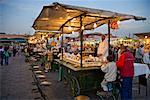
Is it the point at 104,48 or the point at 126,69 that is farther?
the point at 104,48

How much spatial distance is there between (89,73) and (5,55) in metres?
12.7

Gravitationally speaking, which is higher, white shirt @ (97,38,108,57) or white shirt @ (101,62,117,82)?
white shirt @ (97,38,108,57)

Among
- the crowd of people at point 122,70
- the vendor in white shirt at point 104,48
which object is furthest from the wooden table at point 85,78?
the vendor in white shirt at point 104,48

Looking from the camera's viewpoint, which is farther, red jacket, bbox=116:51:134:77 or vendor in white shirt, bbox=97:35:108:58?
vendor in white shirt, bbox=97:35:108:58

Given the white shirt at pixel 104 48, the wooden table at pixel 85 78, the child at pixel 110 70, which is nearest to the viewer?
the child at pixel 110 70

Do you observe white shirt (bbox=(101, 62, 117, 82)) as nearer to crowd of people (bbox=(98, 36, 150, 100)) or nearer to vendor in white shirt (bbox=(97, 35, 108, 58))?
crowd of people (bbox=(98, 36, 150, 100))

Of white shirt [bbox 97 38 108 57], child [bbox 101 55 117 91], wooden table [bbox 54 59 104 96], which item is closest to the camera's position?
child [bbox 101 55 117 91]

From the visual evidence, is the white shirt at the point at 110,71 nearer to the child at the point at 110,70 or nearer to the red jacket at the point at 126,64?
the child at the point at 110,70

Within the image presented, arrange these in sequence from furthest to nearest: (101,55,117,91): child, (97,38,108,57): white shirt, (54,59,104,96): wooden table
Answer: (97,38,108,57): white shirt, (54,59,104,96): wooden table, (101,55,117,91): child

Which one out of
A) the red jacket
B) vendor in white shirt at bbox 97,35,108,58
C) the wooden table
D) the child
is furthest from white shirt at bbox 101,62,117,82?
vendor in white shirt at bbox 97,35,108,58

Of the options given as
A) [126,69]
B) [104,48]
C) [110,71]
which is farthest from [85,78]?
[104,48]

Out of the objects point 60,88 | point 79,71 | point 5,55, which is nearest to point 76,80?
point 79,71

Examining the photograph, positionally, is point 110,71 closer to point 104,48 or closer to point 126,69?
point 126,69

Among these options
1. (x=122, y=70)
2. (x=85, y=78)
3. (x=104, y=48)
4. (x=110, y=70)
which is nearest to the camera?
(x=110, y=70)
